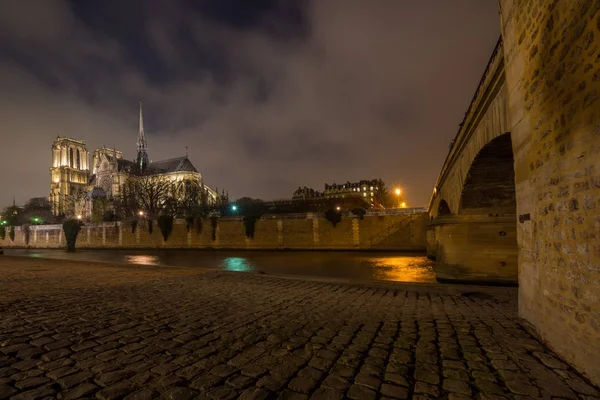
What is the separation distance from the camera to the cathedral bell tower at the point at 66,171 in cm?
10500

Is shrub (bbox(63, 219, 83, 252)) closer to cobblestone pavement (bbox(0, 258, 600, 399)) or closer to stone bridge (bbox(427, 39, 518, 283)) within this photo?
cobblestone pavement (bbox(0, 258, 600, 399))

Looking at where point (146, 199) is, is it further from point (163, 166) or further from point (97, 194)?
point (163, 166)

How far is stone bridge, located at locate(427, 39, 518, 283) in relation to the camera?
832cm

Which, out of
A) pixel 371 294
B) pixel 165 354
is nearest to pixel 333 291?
pixel 371 294

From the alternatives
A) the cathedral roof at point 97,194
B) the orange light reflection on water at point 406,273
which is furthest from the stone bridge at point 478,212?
the cathedral roof at point 97,194

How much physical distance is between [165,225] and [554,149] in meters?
46.1

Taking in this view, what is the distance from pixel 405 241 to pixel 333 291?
2805 centimetres

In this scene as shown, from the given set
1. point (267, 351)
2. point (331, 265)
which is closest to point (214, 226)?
point (331, 265)

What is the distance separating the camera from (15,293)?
23.9 ft

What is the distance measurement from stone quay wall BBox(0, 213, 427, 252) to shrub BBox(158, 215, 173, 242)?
55 cm

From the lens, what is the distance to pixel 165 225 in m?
44.2

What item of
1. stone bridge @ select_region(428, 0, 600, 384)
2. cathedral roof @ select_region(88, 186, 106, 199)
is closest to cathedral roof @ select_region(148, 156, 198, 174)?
cathedral roof @ select_region(88, 186, 106, 199)

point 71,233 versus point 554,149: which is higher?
point 554,149

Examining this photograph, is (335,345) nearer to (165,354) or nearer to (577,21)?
(165,354)
